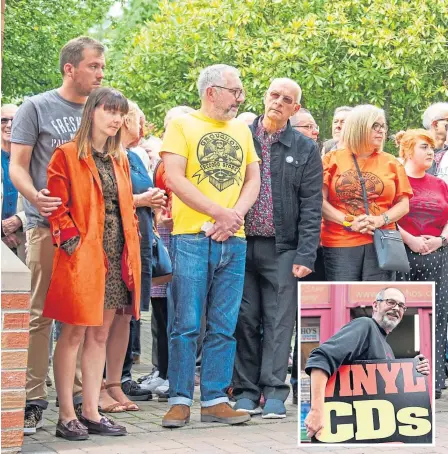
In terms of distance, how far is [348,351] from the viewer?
17.5ft

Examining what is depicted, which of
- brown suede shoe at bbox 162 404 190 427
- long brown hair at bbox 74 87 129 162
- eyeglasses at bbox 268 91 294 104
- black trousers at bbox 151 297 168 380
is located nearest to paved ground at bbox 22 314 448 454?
brown suede shoe at bbox 162 404 190 427

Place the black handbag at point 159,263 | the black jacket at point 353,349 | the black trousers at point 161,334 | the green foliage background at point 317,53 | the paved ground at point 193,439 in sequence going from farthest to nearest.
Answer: the green foliage background at point 317,53 < the black trousers at point 161,334 < the black handbag at point 159,263 < the paved ground at point 193,439 < the black jacket at point 353,349

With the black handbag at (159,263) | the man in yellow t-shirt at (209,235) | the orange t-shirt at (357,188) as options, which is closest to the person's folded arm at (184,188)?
the man in yellow t-shirt at (209,235)

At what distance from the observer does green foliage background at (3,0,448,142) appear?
18.5 m

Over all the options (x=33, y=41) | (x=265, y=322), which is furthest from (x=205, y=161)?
(x=33, y=41)

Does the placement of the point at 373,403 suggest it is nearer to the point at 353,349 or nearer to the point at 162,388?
the point at 353,349

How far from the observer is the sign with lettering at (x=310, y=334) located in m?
5.54

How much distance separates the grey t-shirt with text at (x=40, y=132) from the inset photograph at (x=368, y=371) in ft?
6.64

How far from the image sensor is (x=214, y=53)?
801 inches

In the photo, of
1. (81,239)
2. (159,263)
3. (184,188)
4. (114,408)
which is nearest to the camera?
(81,239)

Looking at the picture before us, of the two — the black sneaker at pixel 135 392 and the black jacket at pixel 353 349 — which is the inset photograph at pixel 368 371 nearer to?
the black jacket at pixel 353 349

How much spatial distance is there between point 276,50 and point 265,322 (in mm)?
11985

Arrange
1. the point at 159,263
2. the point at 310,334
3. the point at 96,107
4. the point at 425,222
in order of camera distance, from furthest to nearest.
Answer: the point at 425,222 → the point at 159,263 → the point at 96,107 → the point at 310,334

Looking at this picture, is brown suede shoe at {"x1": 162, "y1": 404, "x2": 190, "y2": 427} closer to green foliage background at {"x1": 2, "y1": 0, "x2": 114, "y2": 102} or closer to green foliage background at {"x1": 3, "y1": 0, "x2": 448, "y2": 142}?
green foliage background at {"x1": 3, "y1": 0, "x2": 448, "y2": 142}
